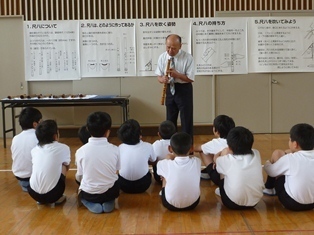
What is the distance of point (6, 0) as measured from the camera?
23.2 ft

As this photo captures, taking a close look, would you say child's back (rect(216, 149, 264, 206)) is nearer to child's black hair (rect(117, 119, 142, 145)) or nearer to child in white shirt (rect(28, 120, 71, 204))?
child's black hair (rect(117, 119, 142, 145))

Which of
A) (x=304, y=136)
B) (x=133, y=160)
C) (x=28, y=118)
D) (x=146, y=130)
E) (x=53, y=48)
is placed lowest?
(x=146, y=130)

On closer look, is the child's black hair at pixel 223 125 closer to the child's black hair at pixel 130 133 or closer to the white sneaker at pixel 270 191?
the white sneaker at pixel 270 191

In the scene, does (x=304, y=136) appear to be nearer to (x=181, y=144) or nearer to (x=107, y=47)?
(x=181, y=144)

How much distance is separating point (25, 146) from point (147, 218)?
1281 mm

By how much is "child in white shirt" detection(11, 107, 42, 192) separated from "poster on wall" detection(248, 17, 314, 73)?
173 inches

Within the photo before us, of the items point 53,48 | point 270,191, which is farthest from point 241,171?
point 53,48

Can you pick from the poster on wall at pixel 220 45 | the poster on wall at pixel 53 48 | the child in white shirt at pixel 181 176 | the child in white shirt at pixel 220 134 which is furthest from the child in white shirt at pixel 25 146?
the poster on wall at pixel 220 45

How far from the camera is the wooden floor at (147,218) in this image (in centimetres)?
274

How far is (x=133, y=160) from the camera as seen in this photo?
139 inches

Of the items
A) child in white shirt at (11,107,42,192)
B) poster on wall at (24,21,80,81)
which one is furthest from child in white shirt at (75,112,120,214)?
poster on wall at (24,21,80,81)

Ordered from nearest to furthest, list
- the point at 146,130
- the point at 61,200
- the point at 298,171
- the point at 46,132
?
the point at 298,171
the point at 46,132
the point at 61,200
the point at 146,130

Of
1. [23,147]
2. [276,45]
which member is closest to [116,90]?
[276,45]

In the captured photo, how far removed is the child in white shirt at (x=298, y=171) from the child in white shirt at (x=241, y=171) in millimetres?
168
